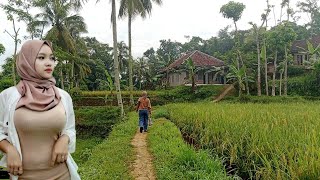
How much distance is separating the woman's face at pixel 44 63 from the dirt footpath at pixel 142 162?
12.7ft

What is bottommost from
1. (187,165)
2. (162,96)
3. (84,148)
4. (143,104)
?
(84,148)

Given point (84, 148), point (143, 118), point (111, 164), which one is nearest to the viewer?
point (111, 164)

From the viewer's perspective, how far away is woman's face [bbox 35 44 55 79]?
2.07m

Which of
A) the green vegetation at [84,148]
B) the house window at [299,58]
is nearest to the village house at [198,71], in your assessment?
the house window at [299,58]

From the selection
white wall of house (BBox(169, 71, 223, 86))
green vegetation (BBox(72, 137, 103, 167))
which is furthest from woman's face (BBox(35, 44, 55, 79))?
white wall of house (BBox(169, 71, 223, 86))

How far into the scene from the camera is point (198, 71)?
109ft

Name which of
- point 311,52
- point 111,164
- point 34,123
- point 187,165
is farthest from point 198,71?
point 34,123

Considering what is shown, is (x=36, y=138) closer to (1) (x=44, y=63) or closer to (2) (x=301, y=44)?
(1) (x=44, y=63)

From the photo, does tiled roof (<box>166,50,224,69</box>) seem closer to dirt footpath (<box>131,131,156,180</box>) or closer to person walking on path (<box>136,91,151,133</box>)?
person walking on path (<box>136,91,151,133</box>)

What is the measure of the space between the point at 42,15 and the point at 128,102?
8.89 meters

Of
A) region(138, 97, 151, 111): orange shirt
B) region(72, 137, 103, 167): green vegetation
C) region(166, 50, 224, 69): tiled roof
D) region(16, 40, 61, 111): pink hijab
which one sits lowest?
region(72, 137, 103, 167): green vegetation

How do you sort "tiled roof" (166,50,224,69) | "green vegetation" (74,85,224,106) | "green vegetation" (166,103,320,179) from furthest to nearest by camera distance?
"tiled roof" (166,50,224,69)
"green vegetation" (74,85,224,106)
"green vegetation" (166,103,320,179)

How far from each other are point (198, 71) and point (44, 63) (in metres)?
31.5

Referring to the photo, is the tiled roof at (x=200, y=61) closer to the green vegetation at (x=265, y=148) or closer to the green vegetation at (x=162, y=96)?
the green vegetation at (x=162, y=96)
